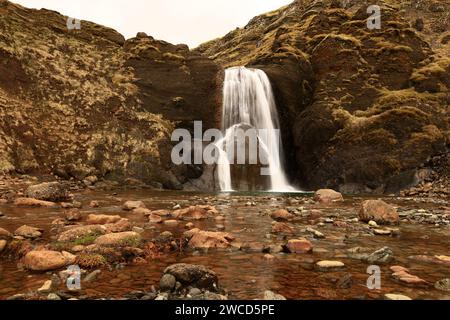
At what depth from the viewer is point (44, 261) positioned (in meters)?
7.45

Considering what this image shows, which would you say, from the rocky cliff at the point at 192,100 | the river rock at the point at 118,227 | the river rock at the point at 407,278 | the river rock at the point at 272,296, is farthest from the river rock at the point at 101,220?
the rocky cliff at the point at 192,100

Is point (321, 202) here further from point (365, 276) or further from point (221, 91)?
point (221, 91)

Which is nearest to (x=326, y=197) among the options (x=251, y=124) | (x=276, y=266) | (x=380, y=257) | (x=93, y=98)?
(x=380, y=257)

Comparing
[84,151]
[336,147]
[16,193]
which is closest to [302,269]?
[16,193]

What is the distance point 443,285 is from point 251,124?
36706 mm

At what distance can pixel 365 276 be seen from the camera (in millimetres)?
7223

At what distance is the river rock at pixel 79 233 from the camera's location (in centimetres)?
950

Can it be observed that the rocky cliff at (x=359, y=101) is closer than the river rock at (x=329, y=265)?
No

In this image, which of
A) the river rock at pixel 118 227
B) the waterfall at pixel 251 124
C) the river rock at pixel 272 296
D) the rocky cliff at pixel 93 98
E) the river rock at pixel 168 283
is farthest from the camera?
the waterfall at pixel 251 124

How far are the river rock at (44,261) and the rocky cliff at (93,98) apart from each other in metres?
23.6

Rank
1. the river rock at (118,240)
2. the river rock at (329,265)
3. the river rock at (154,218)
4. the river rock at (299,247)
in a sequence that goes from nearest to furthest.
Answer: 1. the river rock at (329,265)
2. the river rock at (118,240)
3. the river rock at (299,247)
4. the river rock at (154,218)

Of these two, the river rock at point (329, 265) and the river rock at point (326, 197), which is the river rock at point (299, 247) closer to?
the river rock at point (329, 265)

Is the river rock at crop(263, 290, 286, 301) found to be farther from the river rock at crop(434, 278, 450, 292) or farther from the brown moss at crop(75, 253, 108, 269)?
the brown moss at crop(75, 253, 108, 269)
